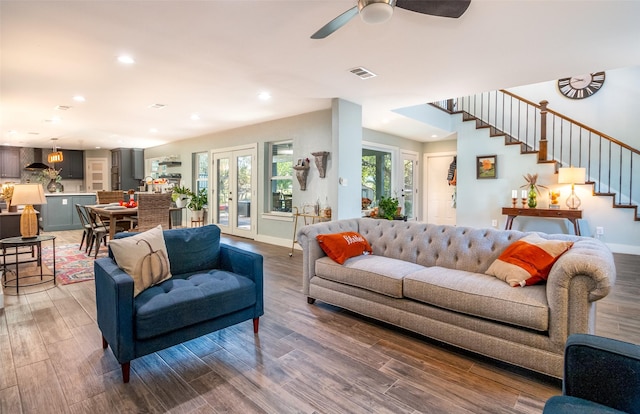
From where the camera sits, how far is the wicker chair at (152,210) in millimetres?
5035

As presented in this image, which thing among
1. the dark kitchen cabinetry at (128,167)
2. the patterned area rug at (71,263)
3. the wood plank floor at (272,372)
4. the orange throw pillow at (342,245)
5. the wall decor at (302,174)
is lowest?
the wood plank floor at (272,372)

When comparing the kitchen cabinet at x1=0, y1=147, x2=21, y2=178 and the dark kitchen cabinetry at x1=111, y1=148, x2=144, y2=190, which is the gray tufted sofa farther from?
the kitchen cabinet at x1=0, y1=147, x2=21, y2=178

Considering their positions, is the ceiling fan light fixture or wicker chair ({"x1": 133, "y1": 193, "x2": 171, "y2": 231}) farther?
wicker chair ({"x1": 133, "y1": 193, "x2": 171, "y2": 231})

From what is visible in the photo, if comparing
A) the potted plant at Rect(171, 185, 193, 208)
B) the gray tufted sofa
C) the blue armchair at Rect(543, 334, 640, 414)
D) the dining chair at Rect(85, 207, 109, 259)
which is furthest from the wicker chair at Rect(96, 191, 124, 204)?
the blue armchair at Rect(543, 334, 640, 414)

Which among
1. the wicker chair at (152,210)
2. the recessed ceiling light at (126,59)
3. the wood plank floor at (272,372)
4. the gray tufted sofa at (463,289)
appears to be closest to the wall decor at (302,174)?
the wicker chair at (152,210)

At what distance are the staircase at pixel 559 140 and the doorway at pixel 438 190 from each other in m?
1.50

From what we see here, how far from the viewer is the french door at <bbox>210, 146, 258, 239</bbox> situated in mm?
7117

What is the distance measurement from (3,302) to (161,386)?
2362 mm

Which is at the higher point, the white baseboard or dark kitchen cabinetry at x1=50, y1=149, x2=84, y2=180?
dark kitchen cabinetry at x1=50, y1=149, x2=84, y2=180

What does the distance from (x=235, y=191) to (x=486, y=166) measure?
17.9 feet

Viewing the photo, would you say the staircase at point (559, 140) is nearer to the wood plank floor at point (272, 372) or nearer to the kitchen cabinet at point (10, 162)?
the wood plank floor at point (272, 372)

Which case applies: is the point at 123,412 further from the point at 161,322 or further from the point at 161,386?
the point at 161,322

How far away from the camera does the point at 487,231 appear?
280cm

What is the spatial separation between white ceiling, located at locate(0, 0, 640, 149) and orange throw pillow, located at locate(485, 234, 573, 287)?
1825 millimetres
